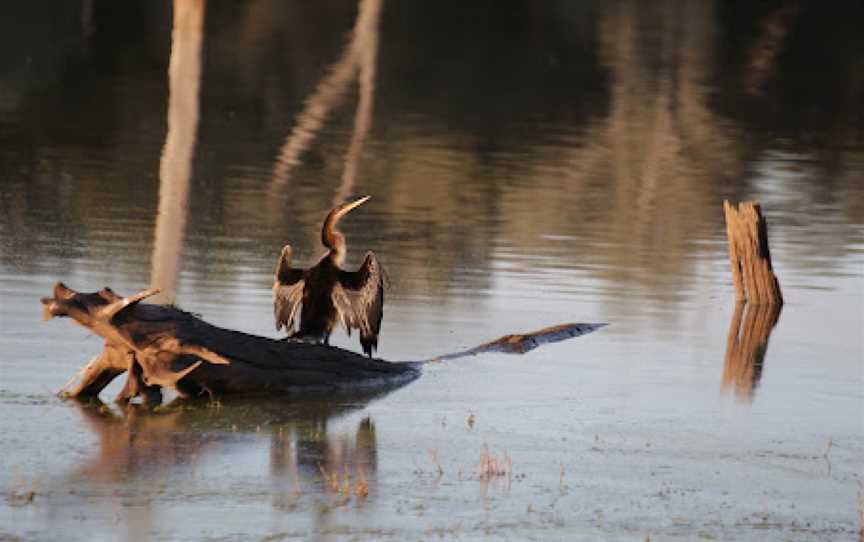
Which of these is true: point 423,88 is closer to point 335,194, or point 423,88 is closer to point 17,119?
point 17,119

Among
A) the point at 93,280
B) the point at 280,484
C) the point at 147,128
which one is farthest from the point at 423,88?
the point at 280,484

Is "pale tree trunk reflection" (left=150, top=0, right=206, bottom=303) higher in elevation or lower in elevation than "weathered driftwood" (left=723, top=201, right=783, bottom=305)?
higher

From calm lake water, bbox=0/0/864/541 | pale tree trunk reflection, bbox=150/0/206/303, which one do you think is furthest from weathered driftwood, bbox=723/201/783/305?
pale tree trunk reflection, bbox=150/0/206/303

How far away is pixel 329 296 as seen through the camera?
14.2m

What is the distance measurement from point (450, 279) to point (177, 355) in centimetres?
632

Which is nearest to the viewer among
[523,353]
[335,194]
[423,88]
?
[523,353]

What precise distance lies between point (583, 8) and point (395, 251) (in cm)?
4222

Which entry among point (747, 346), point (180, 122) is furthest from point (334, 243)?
point (180, 122)

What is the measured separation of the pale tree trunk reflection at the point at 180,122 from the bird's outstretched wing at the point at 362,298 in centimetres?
490

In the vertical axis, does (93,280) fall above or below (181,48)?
below

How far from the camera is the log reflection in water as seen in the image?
1535 centimetres

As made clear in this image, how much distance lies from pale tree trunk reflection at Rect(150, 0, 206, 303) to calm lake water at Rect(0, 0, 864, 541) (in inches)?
2.0

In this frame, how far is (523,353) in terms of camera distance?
615 inches

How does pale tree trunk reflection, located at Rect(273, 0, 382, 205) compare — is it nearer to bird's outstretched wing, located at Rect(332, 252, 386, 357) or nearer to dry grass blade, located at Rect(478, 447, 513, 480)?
bird's outstretched wing, located at Rect(332, 252, 386, 357)
